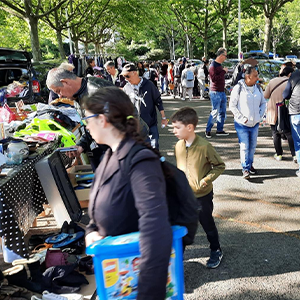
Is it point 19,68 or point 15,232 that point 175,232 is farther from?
point 19,68

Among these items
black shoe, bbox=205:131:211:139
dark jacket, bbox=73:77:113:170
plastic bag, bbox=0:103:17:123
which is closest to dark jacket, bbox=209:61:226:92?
black shoe, bbox=205:131:211:139

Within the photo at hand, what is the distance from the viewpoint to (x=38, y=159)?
164 inches

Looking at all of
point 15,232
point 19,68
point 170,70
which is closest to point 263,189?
point 15,232

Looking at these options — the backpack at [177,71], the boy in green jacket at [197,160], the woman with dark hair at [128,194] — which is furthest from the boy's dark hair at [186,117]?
the backpack at [177,71]

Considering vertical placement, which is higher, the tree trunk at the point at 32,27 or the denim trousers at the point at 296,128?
the tree trunk at the point at 32,27

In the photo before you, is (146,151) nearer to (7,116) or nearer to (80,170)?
(80,170)

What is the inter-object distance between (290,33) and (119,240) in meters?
60.2

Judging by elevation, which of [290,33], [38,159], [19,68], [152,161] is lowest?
[38,159]

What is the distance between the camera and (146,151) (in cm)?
164

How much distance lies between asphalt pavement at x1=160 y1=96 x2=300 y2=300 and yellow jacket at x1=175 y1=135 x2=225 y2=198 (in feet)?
2.85

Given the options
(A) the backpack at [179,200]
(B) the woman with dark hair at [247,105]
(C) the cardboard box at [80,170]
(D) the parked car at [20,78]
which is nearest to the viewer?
(A) the backpack at [179,200]

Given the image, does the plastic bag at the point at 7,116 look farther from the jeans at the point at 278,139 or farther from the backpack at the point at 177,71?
the backpack at the point at 177,71

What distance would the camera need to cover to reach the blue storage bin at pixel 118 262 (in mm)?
1675

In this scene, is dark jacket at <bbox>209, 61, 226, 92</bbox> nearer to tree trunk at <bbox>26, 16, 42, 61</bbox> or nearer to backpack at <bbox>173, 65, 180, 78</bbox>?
backpack at <bbox>173, 65, 180, 78</bbox>
